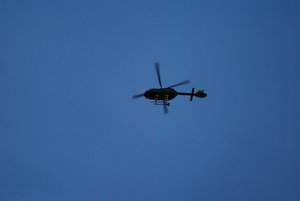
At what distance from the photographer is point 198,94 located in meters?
50.8

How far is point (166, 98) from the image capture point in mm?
47438

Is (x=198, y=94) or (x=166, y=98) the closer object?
(x=166, y=98)

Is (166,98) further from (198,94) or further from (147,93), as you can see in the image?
(198,94)

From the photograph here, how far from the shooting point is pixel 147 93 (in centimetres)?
4688

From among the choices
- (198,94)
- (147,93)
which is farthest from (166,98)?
(198,94)

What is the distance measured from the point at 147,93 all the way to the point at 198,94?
8.47 m

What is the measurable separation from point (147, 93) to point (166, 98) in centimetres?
276

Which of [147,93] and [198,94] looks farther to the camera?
[198,94]

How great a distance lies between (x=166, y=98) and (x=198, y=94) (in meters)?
5.96
